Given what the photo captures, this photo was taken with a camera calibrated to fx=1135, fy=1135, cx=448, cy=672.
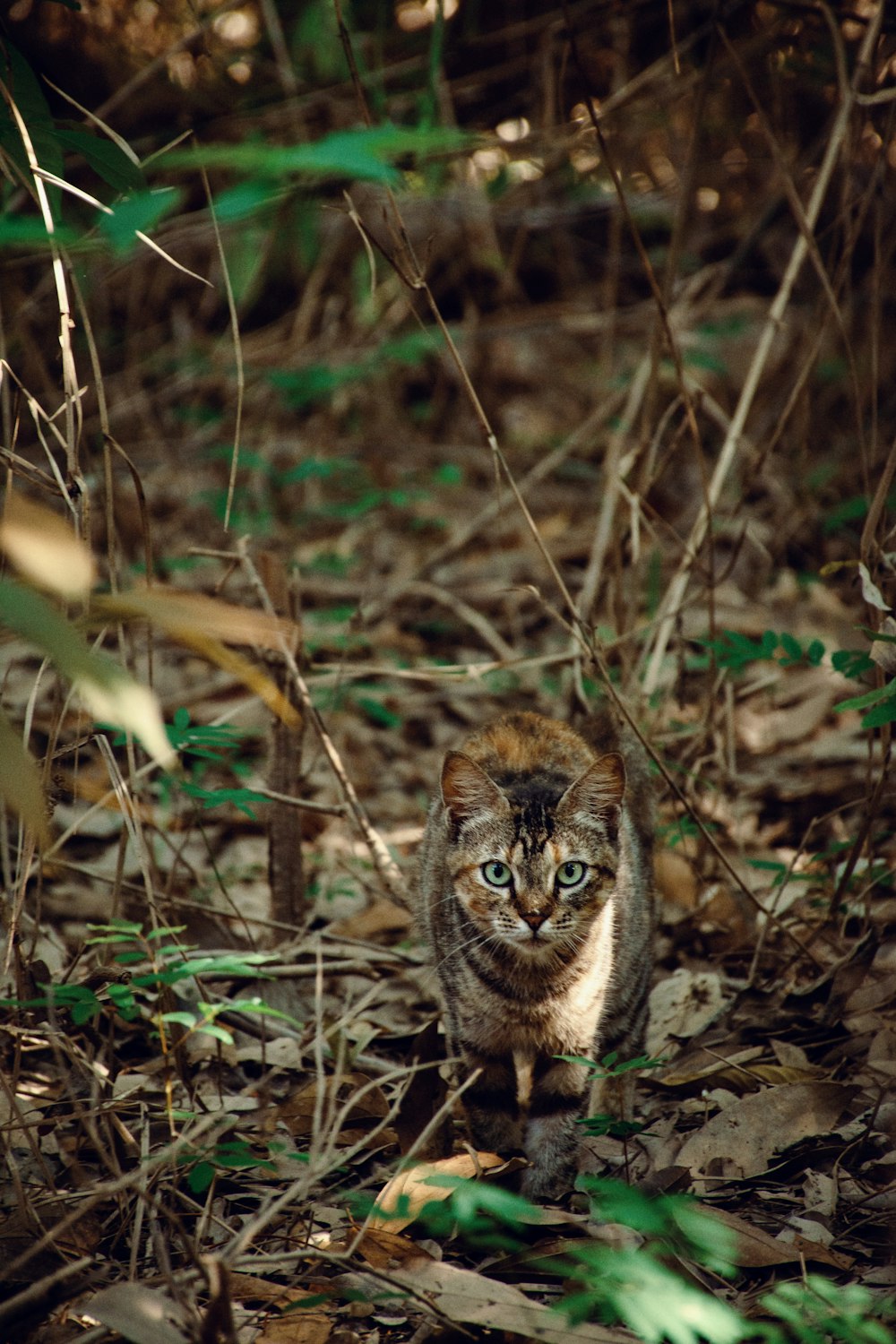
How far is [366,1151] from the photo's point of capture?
10.3 ft

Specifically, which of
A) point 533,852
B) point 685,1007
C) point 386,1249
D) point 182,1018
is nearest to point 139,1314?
point 182,1018

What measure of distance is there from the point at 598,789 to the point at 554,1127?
0.98 meters

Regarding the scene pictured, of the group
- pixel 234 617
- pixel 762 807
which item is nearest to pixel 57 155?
pixel 234 617

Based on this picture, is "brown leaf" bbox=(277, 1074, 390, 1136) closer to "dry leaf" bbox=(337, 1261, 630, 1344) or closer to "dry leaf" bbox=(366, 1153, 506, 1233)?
"dry leaf" bbox=(366, 1153, 506, 1233)

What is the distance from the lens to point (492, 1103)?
3.39 metres

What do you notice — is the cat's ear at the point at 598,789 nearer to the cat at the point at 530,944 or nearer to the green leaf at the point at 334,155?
the cat at the point at 530,944

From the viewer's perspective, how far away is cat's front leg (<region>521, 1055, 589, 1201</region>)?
315cm

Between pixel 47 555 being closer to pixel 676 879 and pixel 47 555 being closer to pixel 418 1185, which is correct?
pixel 418 1185

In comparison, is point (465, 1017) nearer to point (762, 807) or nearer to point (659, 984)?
point (659, 984)

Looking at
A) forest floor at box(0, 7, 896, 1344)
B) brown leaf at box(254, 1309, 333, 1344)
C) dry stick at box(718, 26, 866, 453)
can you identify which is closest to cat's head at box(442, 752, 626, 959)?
forest floor at box(0, 7, 896, 1344)

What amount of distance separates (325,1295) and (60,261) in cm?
227

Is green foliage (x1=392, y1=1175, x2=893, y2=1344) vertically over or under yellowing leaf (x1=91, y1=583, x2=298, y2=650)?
under

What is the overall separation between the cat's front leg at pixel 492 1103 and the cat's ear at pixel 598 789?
2.55ft

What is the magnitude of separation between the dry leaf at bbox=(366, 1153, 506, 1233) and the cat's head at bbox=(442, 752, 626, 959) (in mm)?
610
